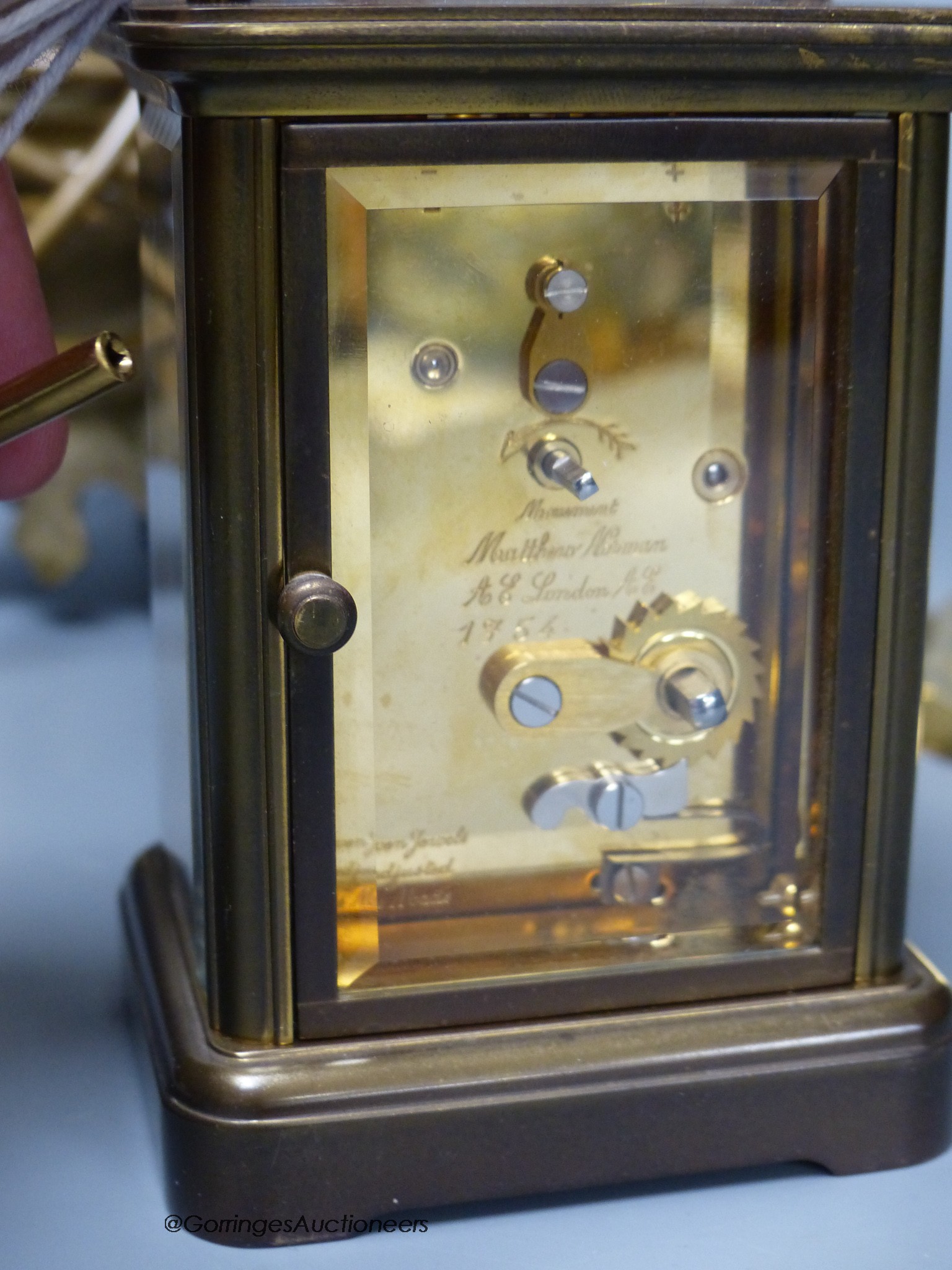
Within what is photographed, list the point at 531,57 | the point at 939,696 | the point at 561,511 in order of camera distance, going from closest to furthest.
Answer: the point at 531,57
the point at 561,511
the point at 939,696

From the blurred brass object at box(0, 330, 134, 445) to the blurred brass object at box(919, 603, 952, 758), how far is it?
859 millimetres

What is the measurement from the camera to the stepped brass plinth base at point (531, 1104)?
851 mm

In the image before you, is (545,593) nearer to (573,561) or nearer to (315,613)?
(573,561)

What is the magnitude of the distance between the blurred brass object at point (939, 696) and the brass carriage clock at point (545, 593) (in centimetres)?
54

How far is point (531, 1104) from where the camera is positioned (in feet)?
2.84

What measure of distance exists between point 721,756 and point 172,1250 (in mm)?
356

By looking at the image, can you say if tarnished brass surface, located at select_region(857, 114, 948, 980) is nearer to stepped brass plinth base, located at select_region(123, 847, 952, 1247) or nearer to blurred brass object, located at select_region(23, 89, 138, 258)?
stepped brass plinth base, located at select_region(123, 847, 952, 1247)

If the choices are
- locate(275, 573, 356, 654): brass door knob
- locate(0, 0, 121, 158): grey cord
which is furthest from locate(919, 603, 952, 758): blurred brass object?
locate(0, 0, 121, 158): grey cord

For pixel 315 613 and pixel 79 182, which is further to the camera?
pixel 79 182

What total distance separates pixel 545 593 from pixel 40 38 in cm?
34

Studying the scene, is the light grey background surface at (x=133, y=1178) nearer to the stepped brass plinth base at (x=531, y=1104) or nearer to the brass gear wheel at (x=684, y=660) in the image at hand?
the stepped brass plinth base at (x=531, y=1104)

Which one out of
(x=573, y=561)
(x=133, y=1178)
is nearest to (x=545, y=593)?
(x=573, y=561)

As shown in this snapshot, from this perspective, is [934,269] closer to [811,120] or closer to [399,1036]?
[811,120]

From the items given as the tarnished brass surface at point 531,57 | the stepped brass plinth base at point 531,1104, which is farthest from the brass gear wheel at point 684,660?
the tarnished brass surface at point 531,57
